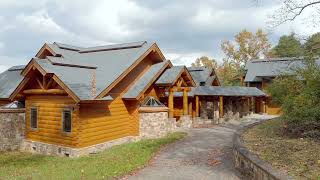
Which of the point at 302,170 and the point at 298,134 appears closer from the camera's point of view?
the point at 302,170

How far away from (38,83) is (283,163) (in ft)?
49.1

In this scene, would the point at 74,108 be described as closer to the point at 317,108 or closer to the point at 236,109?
the point at 317,108

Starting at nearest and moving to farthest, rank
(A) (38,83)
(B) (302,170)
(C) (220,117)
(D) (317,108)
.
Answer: (B) (302,170), (D) (317,108), (A) (38,83), (C) (220,117)

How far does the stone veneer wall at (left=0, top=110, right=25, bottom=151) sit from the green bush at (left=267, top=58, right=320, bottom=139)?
→ 15.5m

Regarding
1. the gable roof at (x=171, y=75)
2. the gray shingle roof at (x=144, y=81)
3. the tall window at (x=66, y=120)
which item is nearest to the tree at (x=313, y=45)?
the gable roof at (x=171, y=75)

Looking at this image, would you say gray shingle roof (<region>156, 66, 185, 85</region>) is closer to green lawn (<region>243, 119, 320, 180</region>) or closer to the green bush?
the green bush

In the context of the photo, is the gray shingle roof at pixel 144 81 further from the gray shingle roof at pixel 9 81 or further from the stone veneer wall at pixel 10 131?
the gray shingle roof at pixel 9 81

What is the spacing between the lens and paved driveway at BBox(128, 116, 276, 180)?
11852mm

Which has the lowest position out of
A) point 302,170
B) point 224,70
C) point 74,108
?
point 302,170

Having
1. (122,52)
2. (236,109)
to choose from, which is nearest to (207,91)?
(236,109)

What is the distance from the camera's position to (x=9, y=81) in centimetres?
2692

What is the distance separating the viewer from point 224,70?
64062 mm

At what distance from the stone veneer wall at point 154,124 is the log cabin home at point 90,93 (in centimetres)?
15

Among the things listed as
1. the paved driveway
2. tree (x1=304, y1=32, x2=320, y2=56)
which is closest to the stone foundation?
the paved driveway
